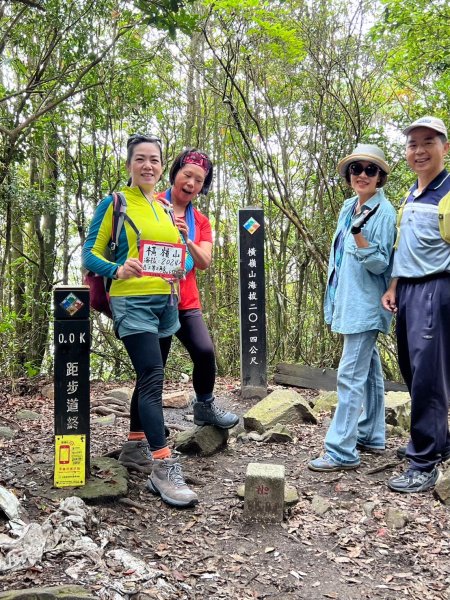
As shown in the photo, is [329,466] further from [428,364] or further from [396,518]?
[428,364]

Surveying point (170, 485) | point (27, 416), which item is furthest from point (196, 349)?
point (27, 416)

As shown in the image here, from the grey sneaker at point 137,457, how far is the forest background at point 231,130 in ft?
12.4

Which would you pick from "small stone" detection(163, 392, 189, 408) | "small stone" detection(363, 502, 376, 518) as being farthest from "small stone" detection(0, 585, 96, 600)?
"small stone" detection(163, 392, 189, 408)

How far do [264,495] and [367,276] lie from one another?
4.86 feet

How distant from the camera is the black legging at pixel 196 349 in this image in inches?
134

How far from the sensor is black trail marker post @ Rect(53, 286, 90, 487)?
2912 mm

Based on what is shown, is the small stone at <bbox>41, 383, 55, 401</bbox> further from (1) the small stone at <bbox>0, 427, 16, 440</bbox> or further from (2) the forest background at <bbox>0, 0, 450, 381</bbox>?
(1) the small stone at <bbox>0, 427, 16, 440</bbox>

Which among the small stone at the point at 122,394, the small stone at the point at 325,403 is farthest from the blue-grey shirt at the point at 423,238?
the small stone at the point at 122,394

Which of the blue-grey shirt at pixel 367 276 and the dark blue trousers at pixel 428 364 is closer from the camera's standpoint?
the dark blue trousers at pixel 428 364

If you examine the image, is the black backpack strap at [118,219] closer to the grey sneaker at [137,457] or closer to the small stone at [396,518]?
the grey sneaker at [137,457]

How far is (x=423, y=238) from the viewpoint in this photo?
3.06 metres

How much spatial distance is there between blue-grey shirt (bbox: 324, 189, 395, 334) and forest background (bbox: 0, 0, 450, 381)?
13.9 ft

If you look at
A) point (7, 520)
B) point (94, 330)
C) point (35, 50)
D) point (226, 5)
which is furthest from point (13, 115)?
point (7, 520)

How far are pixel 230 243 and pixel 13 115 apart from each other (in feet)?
15.6
